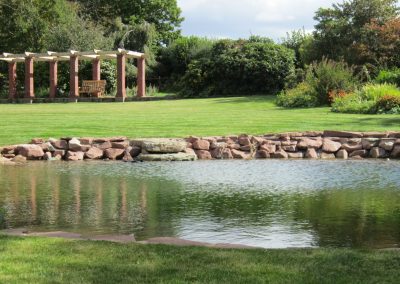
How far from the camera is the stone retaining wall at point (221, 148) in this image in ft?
39.8

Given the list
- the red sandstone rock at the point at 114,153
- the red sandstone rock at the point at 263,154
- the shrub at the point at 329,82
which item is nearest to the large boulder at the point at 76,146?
the red sandstone rock at the point at 114,153

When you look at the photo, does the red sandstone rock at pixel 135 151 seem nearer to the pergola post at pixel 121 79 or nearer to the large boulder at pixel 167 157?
the large boulder at pixel 167 157

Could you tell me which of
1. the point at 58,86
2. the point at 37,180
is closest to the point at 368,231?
the point at 37,180

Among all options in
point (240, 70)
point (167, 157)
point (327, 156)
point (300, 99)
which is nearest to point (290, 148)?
point (327, 156)

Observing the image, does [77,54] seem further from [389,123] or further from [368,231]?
[368,231]

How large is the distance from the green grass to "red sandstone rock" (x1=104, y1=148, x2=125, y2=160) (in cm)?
752

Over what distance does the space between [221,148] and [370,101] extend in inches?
281

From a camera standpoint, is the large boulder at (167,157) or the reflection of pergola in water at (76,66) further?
the reflection of pergola in water at (76,66)

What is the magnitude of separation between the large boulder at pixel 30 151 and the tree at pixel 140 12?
3767 centimetres

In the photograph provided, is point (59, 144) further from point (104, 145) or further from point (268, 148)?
point (268, 148)

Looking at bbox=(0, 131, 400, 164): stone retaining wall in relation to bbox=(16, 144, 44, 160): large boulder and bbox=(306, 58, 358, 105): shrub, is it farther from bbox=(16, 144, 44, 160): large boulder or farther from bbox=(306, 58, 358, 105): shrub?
bbox=(306, 58, 358, 105): shrub

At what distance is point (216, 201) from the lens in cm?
766

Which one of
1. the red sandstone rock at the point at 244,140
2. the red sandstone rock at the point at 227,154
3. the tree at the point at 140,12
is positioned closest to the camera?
the red sandstone rock at the point at 227,154

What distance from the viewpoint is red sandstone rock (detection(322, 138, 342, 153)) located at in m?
12.6
